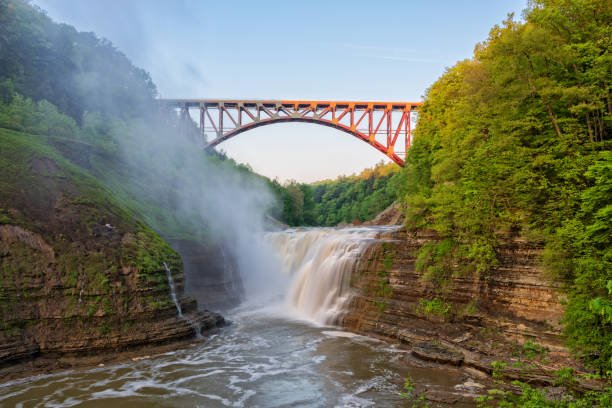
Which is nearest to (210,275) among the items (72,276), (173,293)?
(173,293)

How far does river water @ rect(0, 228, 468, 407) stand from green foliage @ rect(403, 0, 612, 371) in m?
3.52

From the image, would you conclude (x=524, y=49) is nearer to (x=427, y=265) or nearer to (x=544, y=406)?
(x=427, y=265)

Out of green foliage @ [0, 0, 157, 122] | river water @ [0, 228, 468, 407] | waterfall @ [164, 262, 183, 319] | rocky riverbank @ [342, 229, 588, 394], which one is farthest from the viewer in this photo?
green foliage @ [0, 0, 157, 122]

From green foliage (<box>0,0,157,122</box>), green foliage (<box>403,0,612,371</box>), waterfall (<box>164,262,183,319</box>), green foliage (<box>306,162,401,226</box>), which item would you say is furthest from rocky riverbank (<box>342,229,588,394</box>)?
green foliage (<box>306,162,401,226</box>)

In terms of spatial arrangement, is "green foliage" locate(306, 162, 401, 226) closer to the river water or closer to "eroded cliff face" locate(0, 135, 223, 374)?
the river water

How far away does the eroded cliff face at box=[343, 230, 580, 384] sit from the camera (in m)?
9.33

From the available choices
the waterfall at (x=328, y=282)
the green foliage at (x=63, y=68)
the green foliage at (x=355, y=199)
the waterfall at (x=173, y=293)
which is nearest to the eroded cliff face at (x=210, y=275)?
the waterfall at (x=173, y=293)

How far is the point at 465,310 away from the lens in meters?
11.4

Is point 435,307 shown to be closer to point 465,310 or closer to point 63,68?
point 465,310

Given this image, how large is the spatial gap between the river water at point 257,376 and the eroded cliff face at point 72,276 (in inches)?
41.7

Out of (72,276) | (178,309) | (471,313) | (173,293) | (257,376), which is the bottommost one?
(257,376)

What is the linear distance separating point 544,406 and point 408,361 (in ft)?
18.7

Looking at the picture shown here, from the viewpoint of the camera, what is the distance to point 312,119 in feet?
132

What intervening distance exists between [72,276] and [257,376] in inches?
265
